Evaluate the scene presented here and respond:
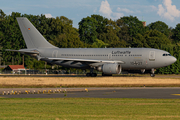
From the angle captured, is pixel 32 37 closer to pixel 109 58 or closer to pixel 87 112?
pixel 109 58

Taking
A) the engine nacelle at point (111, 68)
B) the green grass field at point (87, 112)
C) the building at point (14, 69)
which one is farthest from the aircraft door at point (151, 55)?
the building at point (14, 69)

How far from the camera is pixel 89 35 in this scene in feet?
462

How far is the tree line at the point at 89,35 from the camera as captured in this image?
93125 mm

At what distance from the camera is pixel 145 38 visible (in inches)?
4198

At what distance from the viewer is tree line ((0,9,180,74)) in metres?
93.1

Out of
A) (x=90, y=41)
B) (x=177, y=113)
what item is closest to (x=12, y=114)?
(x=177, y=113)

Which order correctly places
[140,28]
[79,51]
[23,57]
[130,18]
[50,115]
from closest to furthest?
[50,115] < [79,51] < [23,57] < [140,28] < [130,18]

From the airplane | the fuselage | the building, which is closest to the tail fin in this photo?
the airplane

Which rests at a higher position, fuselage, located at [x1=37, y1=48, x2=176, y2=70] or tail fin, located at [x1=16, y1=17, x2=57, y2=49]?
tail fin, located at [x1=16, y1=17, x2=57, y2=49]

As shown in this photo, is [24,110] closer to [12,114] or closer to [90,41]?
[12,114]

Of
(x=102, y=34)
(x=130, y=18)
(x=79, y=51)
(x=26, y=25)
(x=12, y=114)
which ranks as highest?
(x=130, y=18)

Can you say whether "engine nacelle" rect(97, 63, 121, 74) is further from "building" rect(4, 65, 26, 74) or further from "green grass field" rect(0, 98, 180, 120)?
"building" rect(4, 65, 26, 74)

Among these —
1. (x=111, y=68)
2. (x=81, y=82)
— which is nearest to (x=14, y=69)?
(x=111, y=68)

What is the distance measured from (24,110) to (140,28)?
145 meters
